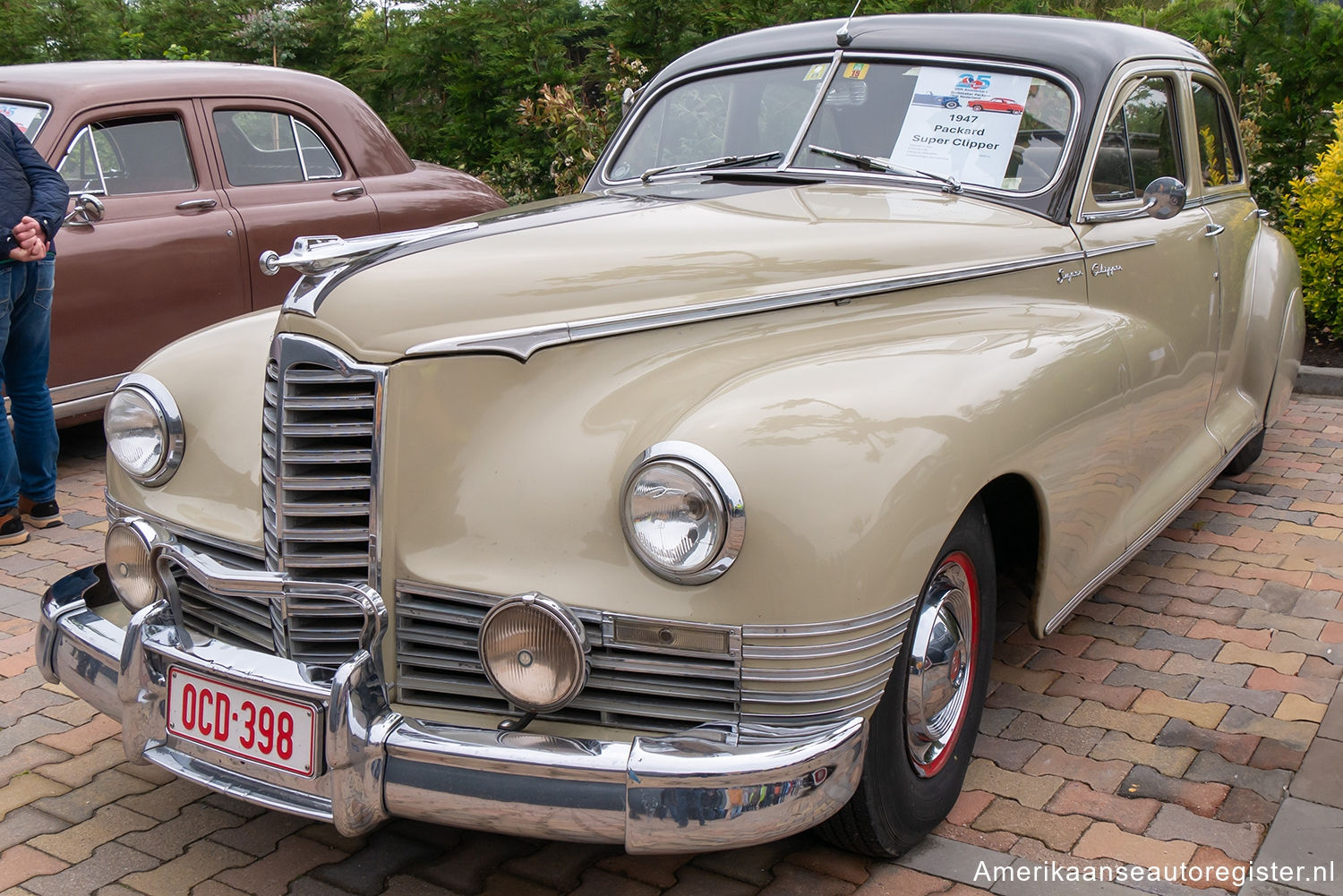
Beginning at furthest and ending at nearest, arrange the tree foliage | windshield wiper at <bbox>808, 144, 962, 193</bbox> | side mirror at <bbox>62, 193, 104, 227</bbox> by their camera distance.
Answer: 1. the tree foliage
2. side mirror at <bbox>62, 193, 104, 227</bbox>
3. windshield wiper at <bbox>808, 144, 962, 193</bbox>

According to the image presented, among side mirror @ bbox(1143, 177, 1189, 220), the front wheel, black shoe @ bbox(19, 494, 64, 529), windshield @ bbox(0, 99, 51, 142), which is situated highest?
→ windshield @ bbox(0, 99, 51, 142)

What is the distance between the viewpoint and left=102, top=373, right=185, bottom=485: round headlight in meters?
2.69

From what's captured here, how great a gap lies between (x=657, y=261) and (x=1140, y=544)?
1783 millimetres

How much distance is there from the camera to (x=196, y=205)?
567 centimetres

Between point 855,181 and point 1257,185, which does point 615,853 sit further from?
point 1257,185

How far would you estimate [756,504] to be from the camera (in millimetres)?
2055

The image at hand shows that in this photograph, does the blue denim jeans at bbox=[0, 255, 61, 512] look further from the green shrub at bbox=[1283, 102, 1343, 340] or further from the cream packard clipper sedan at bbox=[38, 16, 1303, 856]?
the green shrub at bbox=[1283, 102, 1343, 340]

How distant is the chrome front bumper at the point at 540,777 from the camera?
2.00m

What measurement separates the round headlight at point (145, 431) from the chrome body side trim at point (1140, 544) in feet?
6.99

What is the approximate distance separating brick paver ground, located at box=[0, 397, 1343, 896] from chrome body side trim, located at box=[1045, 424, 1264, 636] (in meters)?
0.30

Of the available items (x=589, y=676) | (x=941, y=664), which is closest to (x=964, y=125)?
(x=941, y=664)

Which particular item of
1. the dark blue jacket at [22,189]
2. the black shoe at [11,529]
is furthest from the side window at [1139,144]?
the black shoe at [11,529]

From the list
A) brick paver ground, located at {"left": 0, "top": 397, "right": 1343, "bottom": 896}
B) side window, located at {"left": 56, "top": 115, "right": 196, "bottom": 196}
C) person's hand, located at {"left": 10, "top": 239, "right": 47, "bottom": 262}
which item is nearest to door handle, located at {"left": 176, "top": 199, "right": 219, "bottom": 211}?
side window, located at {"left": 56, "top": 115, "right": 196, "bottom": 196}

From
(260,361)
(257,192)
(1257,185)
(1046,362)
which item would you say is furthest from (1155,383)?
(1257,185)
